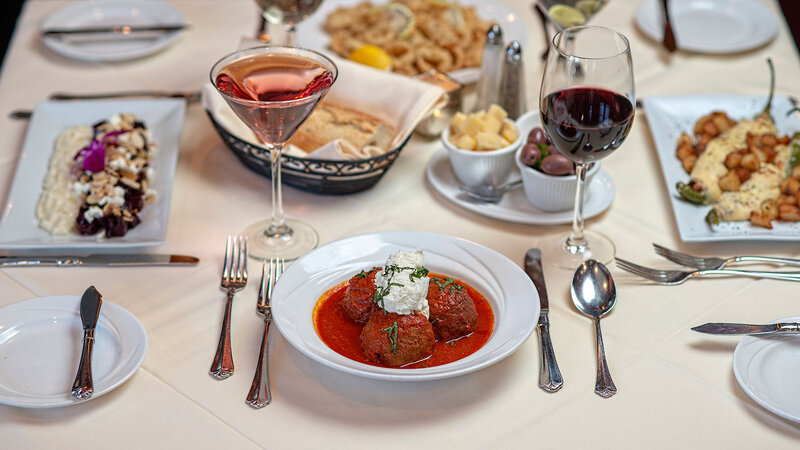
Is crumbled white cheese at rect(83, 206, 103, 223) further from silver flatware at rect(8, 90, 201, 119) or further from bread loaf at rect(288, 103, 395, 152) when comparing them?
silver flatware at rect(8, 90, 201, 119)

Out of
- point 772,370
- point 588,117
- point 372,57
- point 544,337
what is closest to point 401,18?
point 372,57

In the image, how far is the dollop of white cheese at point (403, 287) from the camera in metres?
1.35

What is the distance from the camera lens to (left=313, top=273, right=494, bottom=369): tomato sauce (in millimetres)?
1386

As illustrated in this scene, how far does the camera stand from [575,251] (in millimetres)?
1785

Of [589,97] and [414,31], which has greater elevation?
[589,97]

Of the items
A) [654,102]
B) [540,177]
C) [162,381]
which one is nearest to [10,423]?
Answer: [162,381]

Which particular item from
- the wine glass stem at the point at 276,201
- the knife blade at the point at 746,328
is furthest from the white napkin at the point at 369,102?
the knife blade at the point at 746,328

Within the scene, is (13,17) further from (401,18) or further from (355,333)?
(355,333)

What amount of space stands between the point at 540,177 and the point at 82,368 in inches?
43.5

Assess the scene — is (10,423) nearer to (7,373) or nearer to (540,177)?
(7,373)

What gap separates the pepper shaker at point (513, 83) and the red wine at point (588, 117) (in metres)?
0.61

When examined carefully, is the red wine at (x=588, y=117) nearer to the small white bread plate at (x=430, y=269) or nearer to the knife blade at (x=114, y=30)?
the small white bread plate at (x=430, y=269)

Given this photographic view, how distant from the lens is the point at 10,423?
133cm

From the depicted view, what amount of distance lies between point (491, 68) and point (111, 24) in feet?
4.90
